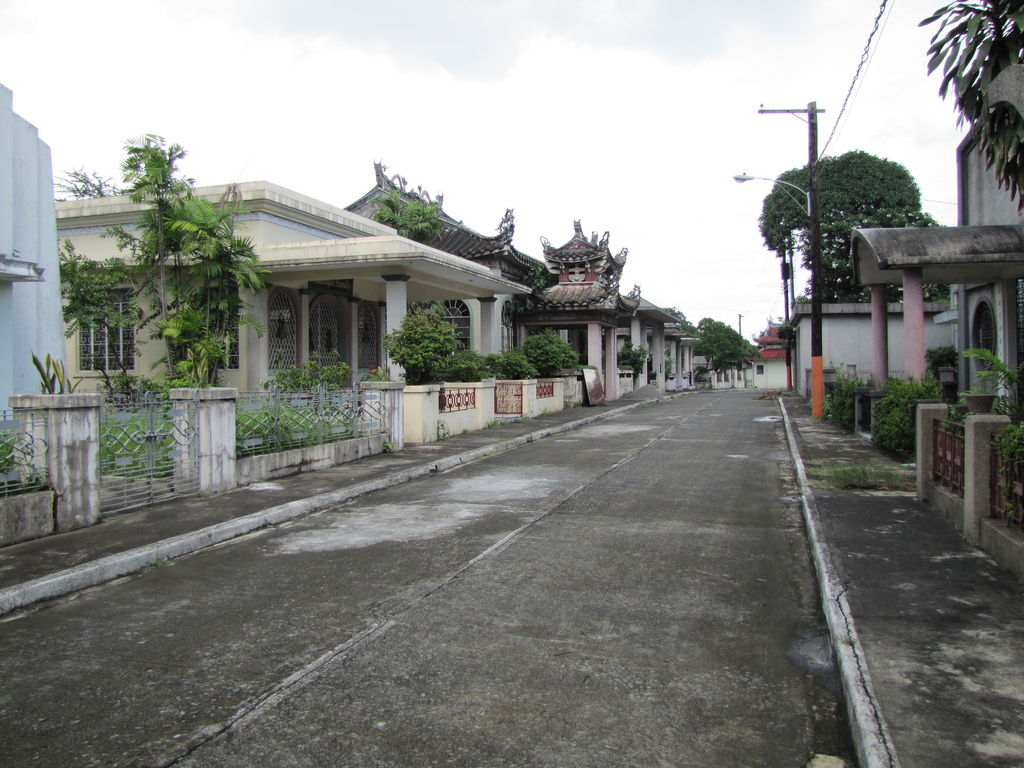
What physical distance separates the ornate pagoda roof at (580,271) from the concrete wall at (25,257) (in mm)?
18511

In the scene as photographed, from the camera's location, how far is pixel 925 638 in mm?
4441

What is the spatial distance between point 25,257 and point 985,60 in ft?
42.1

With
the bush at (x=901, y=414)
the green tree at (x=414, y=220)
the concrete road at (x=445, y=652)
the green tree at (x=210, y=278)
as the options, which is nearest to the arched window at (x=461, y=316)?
the green tree at (x=414, y=220)

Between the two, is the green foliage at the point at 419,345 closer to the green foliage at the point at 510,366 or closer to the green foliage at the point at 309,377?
the green foliage at the point at 309,377

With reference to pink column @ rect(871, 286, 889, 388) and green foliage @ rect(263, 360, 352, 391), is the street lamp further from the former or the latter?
green foliage @ rect(263, 360, 352, 391)

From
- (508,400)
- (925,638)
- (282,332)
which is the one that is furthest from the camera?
(508,400)

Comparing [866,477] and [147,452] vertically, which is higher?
[147,452]

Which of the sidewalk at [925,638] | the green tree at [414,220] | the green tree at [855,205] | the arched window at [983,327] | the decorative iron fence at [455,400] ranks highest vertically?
Answer: the green tree at [855,205]

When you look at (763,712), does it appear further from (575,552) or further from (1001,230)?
(1001,230)

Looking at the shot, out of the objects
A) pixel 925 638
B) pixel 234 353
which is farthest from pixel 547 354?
pixel 925 638

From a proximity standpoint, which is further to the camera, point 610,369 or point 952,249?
point 610,369

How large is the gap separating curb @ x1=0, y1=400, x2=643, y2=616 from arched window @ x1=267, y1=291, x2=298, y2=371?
817cm

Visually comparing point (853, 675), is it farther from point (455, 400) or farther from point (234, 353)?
point (234, 353)

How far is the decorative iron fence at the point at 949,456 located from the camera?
7.32 metres
